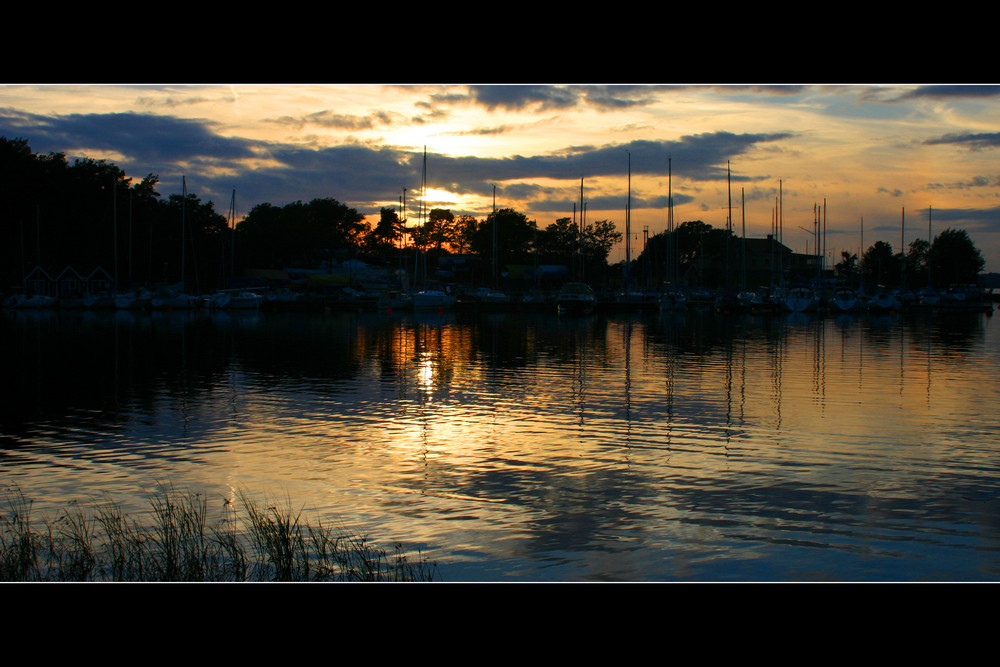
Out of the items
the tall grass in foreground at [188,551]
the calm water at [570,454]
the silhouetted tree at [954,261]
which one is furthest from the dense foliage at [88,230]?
the silhouetted tree at [954,261]

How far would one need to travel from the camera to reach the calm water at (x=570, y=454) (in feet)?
32.2

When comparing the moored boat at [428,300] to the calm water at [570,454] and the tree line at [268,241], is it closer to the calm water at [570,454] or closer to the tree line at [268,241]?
the tree line at [268,241]

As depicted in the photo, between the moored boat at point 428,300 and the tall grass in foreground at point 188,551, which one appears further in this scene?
the moored boat at point 428,300

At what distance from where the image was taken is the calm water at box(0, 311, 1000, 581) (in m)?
9.80

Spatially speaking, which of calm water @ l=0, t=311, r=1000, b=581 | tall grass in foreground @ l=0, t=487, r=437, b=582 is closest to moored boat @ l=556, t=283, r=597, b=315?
calm water @ l=0, t=311, r=1000, b=581

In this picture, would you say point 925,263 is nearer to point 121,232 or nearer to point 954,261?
point 954,261

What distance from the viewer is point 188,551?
8797 millimetres

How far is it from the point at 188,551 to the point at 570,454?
7766 mm

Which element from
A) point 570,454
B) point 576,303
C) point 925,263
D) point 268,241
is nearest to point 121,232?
point 268,241

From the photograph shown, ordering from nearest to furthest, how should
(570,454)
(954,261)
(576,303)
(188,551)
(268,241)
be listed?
(188,551), (570,454), (576,303), (268,241), (954,261)

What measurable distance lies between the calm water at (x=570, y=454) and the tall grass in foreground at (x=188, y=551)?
68 cm

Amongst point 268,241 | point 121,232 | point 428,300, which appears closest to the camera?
point 428,300
